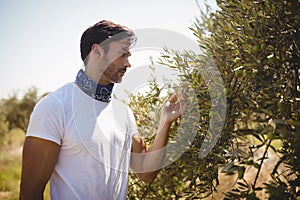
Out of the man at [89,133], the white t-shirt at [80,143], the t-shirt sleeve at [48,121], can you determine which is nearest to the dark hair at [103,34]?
the man at [89,133]

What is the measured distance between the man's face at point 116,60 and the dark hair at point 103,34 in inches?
1.7

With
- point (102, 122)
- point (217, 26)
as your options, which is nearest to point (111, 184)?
point (102, 122)

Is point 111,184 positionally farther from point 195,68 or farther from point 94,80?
Answer: point 195,68

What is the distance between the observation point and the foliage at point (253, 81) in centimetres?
178

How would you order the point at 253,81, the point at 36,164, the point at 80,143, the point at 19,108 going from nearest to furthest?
1. the point at 253,81
2. the point at 36,164
3. the point at 80,143
4. the point at 19,108

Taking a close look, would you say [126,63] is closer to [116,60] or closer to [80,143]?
[116,60]

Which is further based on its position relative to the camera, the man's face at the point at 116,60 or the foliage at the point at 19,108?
the foliage at the point at 19,108

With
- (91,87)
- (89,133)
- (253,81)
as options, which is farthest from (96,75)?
(253,81)

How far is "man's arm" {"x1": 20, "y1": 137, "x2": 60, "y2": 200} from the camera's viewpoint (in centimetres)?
249

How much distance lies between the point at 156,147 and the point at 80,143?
0.67m

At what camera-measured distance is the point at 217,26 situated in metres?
2.74

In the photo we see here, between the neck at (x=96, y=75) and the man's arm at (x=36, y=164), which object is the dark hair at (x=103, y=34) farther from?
the man's arm at (x=36, y=164)

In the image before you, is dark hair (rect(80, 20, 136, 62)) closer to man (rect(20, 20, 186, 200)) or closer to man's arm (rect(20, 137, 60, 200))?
man (rect(20, 20, 186, 200))

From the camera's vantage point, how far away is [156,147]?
3072 millimetres
